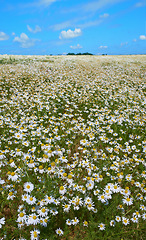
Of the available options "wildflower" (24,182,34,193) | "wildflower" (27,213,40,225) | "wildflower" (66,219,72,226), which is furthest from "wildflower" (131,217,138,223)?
"wildflower" (24,182,34,193)

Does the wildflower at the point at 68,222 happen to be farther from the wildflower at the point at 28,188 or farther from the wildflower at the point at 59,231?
the wildflower at the point at 28,188

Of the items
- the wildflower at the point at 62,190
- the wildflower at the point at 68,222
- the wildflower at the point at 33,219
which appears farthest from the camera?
the wildflower at the point at 62,190

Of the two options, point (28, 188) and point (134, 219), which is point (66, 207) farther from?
point (134, 219)

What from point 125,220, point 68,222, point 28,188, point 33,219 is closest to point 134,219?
point 125,220

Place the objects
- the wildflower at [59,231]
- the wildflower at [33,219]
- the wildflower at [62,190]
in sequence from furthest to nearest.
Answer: the wildflower at [62,190], the wildflower at [59,231], the wildflower at [33,219]

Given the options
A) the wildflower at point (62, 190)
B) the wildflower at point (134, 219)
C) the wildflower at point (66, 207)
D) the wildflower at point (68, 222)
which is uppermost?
the wildflower at point (62, 190)

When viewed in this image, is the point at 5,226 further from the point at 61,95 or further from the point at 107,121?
the point at 61,95

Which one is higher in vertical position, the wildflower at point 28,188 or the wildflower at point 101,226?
the wildflower at point 28,188

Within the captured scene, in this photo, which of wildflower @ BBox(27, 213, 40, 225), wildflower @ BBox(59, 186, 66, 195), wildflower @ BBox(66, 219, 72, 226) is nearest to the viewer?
wildflower @ BBox(27, 213, 40, 225)

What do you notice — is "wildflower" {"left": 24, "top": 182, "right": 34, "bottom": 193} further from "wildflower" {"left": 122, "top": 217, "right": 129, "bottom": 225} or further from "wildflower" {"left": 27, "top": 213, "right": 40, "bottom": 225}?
"wildflower" {"left": 122, "top": 217, "right": 129, "bottom": 225}

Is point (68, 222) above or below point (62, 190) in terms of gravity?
below

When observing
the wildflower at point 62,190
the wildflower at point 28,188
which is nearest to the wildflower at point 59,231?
the wildflower at point 62,190

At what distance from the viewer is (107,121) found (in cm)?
626

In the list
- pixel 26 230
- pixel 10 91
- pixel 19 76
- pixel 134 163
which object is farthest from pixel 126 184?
pixel 19 76
